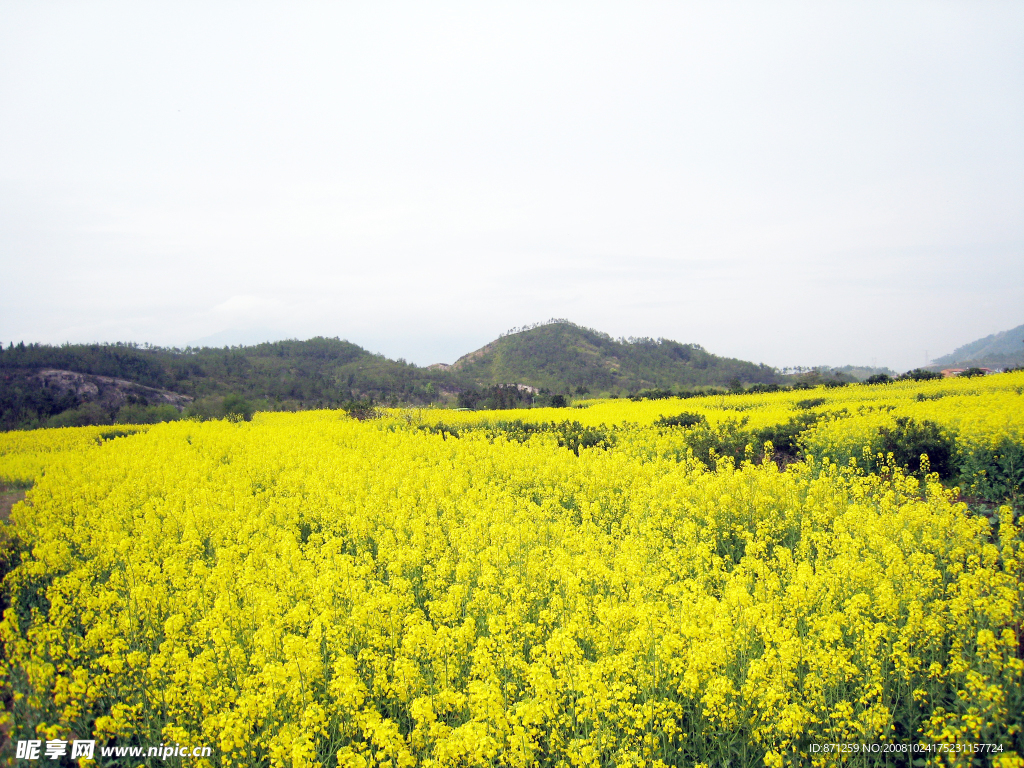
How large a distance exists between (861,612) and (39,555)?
497 inches

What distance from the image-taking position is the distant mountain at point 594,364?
8531cm

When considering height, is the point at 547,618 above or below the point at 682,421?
below

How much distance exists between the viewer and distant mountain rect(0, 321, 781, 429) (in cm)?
4206

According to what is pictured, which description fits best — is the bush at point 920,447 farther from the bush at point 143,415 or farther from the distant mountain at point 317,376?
the bush at point 143,415

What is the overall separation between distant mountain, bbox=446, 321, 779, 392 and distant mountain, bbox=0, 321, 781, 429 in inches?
12.0

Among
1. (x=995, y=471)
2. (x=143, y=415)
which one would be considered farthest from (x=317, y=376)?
(x=995, y=471)

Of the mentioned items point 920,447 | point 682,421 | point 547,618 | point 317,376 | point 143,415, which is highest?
point 317,376

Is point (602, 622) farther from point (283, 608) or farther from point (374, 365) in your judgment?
point (374, 365)

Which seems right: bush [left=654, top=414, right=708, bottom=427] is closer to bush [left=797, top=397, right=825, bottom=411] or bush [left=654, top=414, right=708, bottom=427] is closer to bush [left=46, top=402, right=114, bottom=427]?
bush [left=797, top=397, right=825, bottom=411]

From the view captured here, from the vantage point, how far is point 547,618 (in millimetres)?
5848

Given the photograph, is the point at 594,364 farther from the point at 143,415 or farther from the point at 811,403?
the point at 143,415

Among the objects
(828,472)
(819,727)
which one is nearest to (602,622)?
(819,727)

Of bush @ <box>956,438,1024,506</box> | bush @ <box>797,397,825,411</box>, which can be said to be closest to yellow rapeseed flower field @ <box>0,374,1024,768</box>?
bush @ <box>956,438,1024,506</box>

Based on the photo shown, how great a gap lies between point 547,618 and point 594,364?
287 feet
